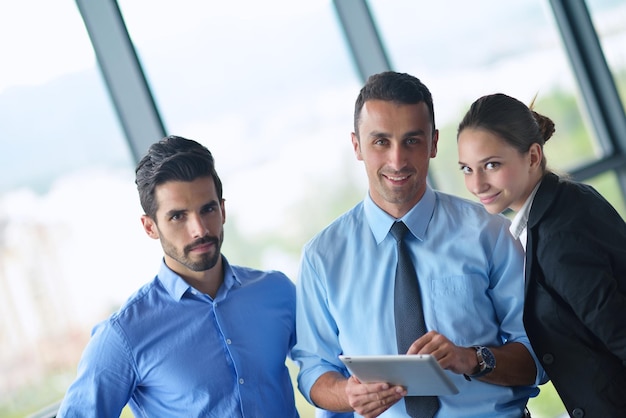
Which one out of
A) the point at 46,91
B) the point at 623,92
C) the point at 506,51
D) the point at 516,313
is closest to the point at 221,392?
the point at 516,313

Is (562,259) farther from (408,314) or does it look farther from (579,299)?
(408,314)

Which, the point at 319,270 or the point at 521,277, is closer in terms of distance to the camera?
the point at 521,277

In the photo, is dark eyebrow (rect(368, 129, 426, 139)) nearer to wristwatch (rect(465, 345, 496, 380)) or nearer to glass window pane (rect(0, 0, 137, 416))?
wristwatch (rect(465, 345, 496, 380))

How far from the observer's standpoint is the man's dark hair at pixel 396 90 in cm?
224

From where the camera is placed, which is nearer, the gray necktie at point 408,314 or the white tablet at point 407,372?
the white tablet at point 407,372

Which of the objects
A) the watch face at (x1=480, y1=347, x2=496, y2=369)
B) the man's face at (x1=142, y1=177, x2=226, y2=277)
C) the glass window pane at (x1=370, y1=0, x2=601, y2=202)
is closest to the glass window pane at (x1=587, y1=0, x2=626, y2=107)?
the glass window pane at (x1=370, y1=0, x2=601, y2=202)

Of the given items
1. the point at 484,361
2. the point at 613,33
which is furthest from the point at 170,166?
the point at 613,33

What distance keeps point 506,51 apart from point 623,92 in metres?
0.85

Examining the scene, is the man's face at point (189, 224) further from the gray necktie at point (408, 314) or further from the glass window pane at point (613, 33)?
the glass window pane at point (613, 33)

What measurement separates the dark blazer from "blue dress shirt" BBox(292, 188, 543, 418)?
12cm

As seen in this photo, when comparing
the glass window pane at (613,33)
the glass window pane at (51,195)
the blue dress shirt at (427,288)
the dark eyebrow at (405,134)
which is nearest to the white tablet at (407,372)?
the blue dress shirt at (427,288)

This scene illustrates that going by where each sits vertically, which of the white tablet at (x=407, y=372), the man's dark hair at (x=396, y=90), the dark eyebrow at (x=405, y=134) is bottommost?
the white tablet at (x=407, y=372)

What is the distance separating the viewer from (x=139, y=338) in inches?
89.2

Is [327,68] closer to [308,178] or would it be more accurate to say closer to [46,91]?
[308,178]
